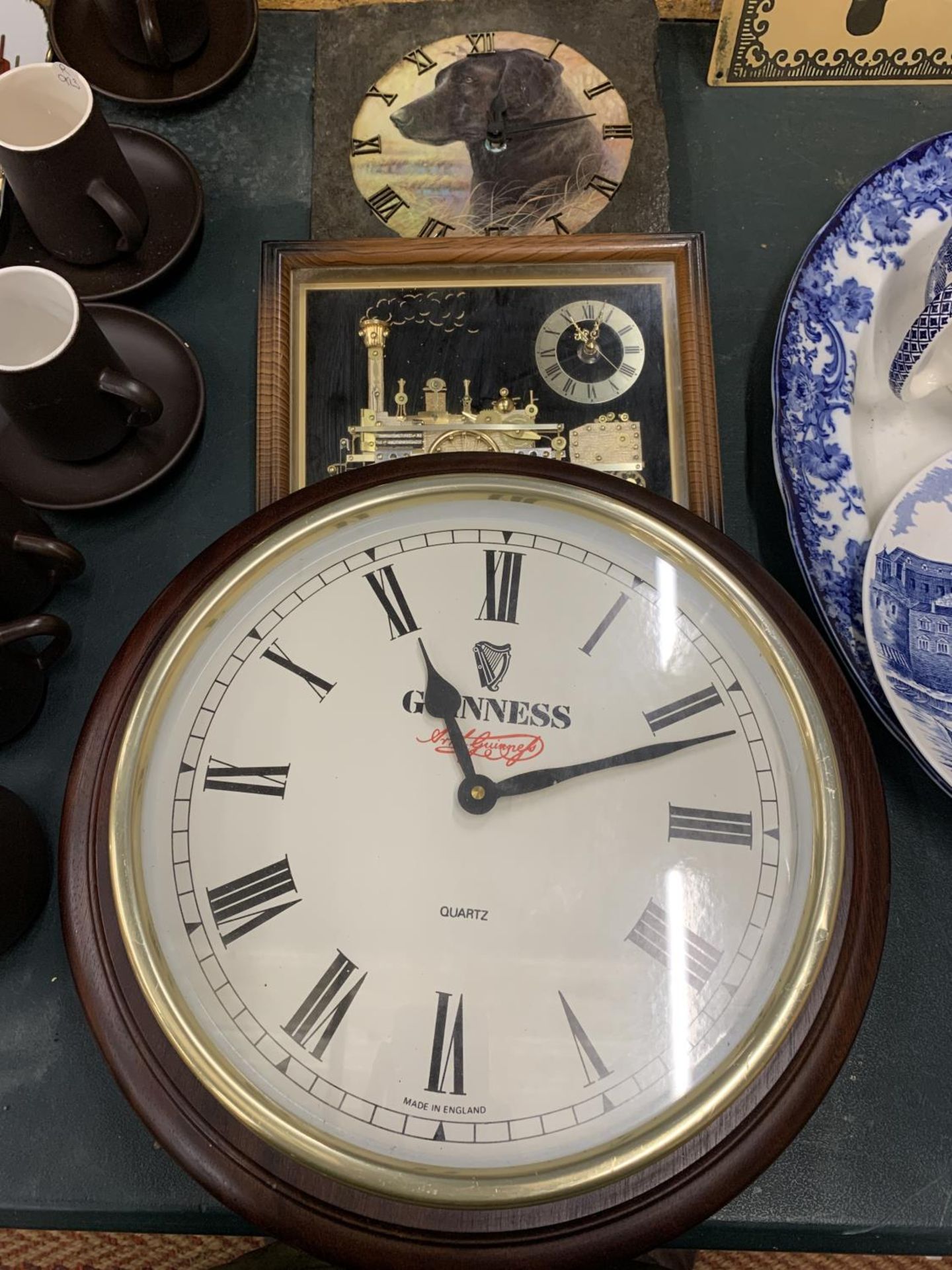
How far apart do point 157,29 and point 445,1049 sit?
0.95m

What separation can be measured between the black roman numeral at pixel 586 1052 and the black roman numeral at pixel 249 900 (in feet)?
0.59

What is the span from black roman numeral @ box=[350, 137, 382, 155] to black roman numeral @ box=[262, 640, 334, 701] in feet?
1.92

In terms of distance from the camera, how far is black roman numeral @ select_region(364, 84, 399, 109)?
98 centimetres

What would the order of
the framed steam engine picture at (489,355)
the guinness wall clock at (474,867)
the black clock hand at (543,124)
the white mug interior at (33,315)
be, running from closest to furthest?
the guinness wall clock at (474,867) < the white mug interior at (33,315) < the framed steam engine picture at (489,355) < the black clock hand at (543,124)

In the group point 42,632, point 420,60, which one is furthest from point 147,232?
point 42,632

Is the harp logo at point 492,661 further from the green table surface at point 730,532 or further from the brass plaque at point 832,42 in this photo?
the brass plaque at point 832,42

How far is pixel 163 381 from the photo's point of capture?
0.88 metres

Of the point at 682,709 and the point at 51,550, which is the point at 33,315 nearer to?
the point at 51,550

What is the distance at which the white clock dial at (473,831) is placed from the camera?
56 centimetres

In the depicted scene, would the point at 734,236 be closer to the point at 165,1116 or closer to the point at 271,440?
the point at 271,440

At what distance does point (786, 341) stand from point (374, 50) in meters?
0.54

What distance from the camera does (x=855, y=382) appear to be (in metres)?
0.88

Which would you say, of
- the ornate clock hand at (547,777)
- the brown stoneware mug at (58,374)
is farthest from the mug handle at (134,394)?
Answer: the ornate clock hand at (547,777)
